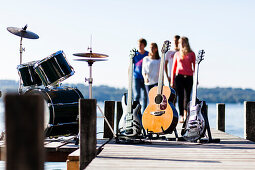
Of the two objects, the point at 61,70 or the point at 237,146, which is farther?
the point at 61,70


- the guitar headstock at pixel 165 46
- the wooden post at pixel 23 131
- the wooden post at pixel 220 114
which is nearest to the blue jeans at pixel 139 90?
the guitar headstock at pixel 165 46

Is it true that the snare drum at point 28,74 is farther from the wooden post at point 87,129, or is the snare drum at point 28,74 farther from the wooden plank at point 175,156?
the wooden post at point 87,129

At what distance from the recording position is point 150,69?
7.04 meters

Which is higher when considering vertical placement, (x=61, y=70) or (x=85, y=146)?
(x=61, y=70)

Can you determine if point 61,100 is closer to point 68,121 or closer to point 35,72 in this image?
point 68,121

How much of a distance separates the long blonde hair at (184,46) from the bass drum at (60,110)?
219cm

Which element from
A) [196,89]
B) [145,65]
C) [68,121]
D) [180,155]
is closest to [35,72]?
[68,121]

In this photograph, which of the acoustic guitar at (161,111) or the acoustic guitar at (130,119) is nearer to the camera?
the acoustic guitar at (130,119)

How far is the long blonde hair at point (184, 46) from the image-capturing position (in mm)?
7137

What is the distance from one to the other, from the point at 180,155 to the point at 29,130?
3295 mm

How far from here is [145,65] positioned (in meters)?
7.12

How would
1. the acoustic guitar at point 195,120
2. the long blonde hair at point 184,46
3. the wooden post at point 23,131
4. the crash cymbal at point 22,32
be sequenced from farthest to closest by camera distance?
1. the crash cymbal at point 22,32
2. the long blonde hair at point 184,46
3. the acoustic guitar at point 195,120
4. the wooden post at point 23,131

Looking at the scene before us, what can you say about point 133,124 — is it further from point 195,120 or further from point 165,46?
point 165,46

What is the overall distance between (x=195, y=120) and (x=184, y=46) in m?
1.86
